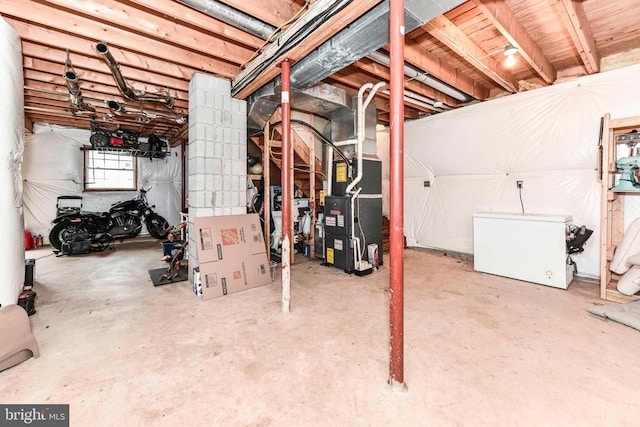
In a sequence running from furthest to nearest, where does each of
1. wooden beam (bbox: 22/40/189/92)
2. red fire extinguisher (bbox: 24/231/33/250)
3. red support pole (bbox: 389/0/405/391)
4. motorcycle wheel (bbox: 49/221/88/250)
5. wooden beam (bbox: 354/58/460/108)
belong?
red fire extinguisher (bbox: 24/231/33/250)
motorcycle wheel (bbox: 49/221/88/250)
wooden beam (bbox: 354/58/460/108)
wooden beam (bbox: 22/40/189/92)
red support pole (bbox: 389/0/405/391)

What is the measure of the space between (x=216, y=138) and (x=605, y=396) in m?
3.72

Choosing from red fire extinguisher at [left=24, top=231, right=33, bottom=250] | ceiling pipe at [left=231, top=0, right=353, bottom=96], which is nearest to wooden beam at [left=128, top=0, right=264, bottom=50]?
ceiling pipe at [left=231, top=0, right=353, bottom=96]

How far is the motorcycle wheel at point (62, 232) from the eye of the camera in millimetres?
4996

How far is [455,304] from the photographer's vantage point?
265 cm

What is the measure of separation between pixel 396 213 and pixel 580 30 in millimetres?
2605

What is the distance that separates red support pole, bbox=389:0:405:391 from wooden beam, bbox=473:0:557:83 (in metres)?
1.17

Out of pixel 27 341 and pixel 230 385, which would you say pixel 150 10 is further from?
pixel 230 385

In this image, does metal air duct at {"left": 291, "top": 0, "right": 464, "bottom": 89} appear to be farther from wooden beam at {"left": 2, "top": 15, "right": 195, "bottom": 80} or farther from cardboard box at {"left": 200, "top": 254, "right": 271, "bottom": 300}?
cardboard box at {"left": 200, "top": 254, "right": 271, "bottom": 300}

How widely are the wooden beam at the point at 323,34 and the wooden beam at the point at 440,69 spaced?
3.86 ft

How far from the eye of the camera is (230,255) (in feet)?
10.1

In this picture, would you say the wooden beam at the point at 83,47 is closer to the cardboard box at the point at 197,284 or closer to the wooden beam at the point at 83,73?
the wooden beam at the point at 83,73

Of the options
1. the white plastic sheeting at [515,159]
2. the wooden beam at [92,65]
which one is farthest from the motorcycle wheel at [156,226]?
the white plastic sheeting at [515,159]

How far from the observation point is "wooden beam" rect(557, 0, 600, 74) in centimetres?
220

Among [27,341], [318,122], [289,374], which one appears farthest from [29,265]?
[318,122]
